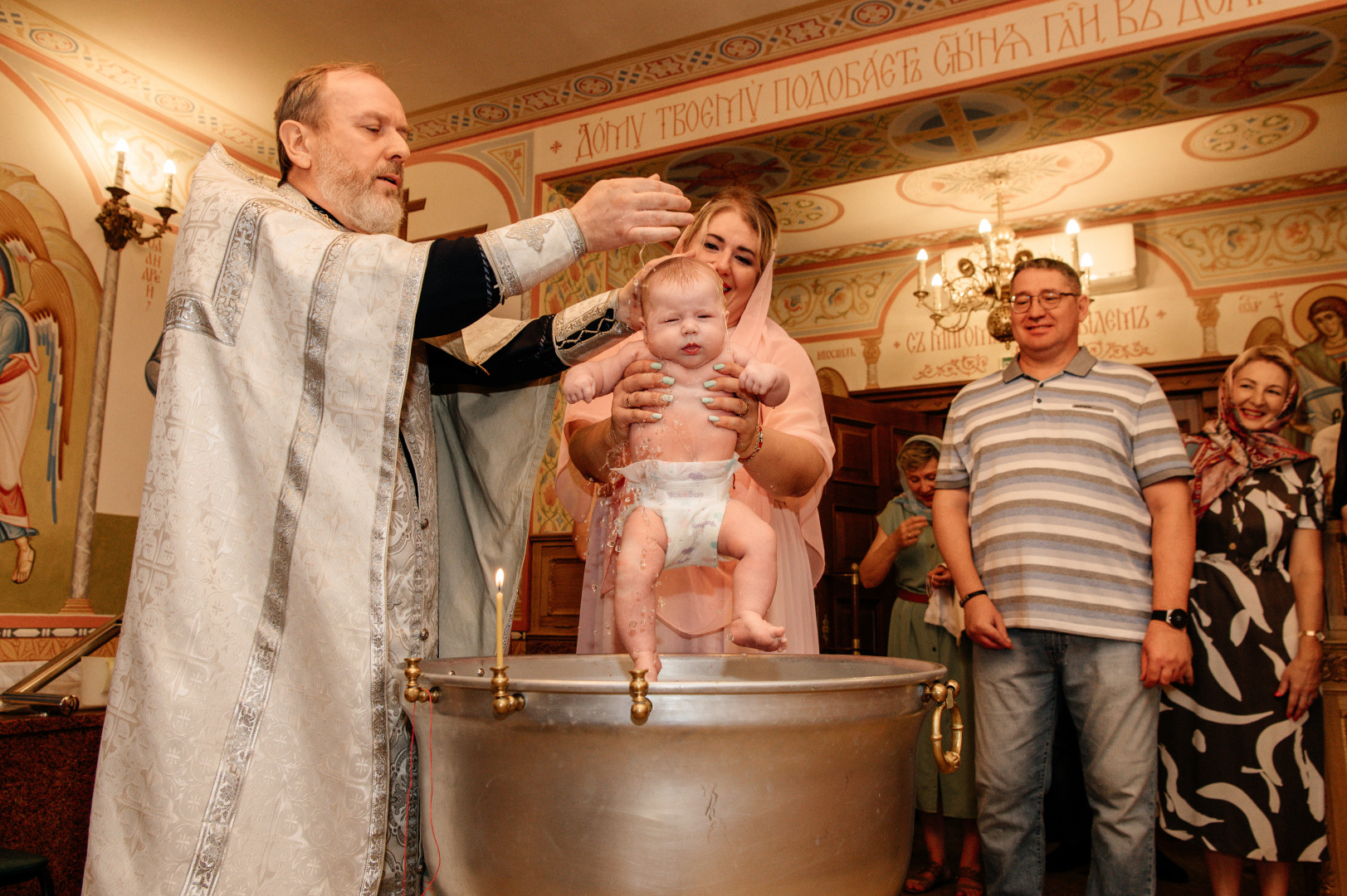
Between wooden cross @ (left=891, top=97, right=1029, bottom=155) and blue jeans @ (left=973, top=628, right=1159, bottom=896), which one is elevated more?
wooden cross @ (left=891, top=97, right=1029, bottom=155)

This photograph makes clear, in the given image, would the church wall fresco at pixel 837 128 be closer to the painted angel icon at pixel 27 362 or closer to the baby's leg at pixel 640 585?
the painted angel icon at pixel 27 362

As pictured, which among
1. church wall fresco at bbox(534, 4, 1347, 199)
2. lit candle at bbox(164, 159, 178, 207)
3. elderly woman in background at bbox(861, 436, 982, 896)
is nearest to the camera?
elderly woman in background at bbox(861, 436, 982, 896)

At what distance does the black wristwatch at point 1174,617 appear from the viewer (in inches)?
103

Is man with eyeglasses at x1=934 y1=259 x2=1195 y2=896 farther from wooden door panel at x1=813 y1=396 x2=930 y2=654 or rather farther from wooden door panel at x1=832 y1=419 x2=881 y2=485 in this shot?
wooden door panel at x1=832 y1=419 x2=881 y2=485

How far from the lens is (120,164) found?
210 inches

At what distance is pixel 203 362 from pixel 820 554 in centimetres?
129

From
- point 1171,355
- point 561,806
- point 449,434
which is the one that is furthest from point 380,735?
point 1171,355

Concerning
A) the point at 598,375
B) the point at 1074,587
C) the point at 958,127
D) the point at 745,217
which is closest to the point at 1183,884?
the point at 1074,587

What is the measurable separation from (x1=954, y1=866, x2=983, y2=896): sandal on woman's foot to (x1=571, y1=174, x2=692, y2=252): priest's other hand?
3.17 meters

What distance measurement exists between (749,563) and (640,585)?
0.59 feet

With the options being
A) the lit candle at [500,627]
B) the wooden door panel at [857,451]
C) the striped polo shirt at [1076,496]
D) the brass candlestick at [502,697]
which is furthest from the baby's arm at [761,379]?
the wooden door panel at [857,451]

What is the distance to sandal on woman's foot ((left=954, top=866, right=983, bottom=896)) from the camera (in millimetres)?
3580

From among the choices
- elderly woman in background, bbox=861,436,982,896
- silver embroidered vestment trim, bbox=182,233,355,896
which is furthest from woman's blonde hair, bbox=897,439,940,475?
silver embroidered vestment trim, bbox=182,233,355,896

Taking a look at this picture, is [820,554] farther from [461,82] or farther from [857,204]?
[857,204]
